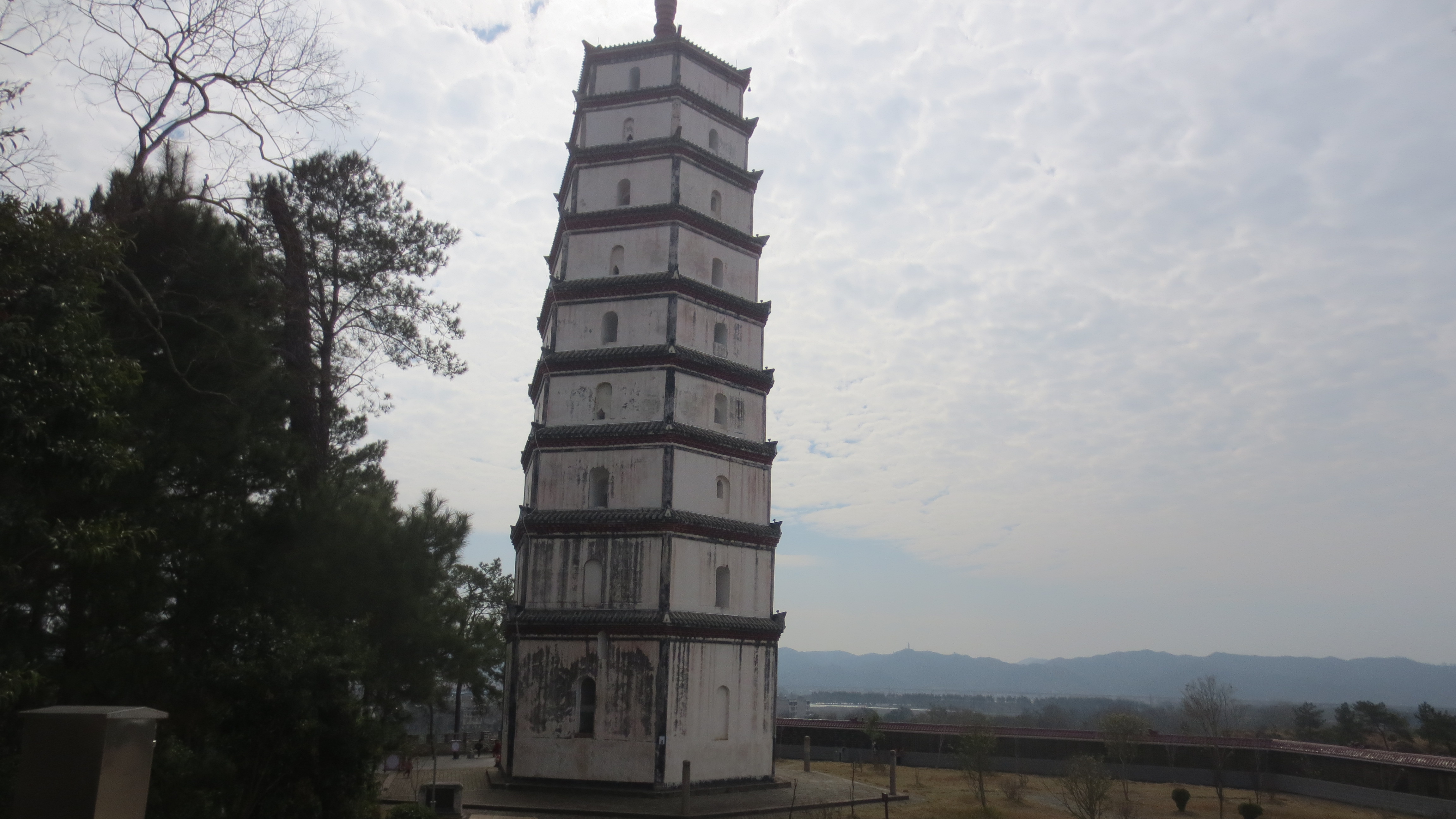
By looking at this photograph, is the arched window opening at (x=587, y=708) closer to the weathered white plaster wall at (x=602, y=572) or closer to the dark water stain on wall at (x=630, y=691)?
the dark water stain on wall at (x=630, y=691)

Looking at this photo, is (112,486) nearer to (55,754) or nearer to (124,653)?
(124,653)

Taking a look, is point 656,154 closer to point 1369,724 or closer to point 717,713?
point 717,713

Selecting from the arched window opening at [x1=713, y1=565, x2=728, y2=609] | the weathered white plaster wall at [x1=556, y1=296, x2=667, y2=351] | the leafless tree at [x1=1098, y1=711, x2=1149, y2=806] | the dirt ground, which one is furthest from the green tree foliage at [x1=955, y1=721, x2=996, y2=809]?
the weathered white plaster wall at [x1=556, y1=296, x2=667, y2=351]

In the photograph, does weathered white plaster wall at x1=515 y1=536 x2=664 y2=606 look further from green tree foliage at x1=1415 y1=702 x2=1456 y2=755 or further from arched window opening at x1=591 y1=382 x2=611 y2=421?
green tree foliage at x1=1415 y1=702 x2=1456 y2=755

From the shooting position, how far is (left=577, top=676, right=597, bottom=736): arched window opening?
23250mm

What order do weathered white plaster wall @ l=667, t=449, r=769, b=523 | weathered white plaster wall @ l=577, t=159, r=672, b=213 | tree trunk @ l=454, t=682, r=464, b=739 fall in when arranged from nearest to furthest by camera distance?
1. weathered white plaster wall @ l=667, t=449, r=769, b=523
2. weathered white plaster wall @ l=577, t=159, r=672, b=213
3. tree trunk @ l=454, t=682, r=464, b=739

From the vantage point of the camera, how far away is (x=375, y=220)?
21.8 m

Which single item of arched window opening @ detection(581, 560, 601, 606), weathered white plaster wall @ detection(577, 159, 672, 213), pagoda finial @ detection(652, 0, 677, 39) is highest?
pagoda finial @ detection(652, 0, 677, 39)

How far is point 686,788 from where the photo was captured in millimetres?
21234

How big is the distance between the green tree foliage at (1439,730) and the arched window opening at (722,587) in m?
29.0

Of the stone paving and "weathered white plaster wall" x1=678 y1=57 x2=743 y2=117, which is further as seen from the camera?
"weathered white plaster wall" x1=678 y1=57 x2=743 y2=117

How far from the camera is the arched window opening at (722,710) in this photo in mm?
23938

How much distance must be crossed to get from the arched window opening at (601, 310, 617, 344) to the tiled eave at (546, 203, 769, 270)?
8.29 feet

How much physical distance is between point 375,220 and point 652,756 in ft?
45.3
